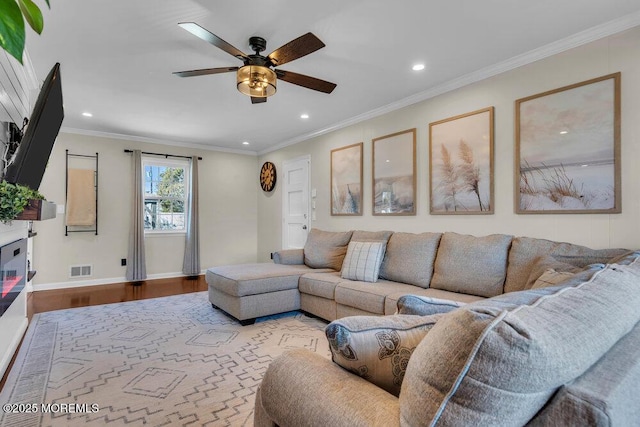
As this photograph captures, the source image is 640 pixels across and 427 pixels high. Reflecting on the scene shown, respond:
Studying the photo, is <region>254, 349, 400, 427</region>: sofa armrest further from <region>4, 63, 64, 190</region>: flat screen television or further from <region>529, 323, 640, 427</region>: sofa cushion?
<region>4, 63, 64, 190</region>: flat screen television

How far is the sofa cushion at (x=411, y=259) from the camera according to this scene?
3.03 meters

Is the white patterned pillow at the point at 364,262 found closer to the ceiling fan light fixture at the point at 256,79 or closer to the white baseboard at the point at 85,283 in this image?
the ceiling fan light fixture at the point at 256,79

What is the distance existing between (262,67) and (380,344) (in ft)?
7.10

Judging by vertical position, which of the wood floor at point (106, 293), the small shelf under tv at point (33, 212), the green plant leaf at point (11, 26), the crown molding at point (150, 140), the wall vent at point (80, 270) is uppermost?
the crown molding at point (150, 140)

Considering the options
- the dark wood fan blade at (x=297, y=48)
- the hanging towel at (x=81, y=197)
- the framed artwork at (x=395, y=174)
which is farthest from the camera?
the hanging towel at (x=81, y=197)

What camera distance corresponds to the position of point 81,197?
5023mm

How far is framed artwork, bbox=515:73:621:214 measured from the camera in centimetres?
234

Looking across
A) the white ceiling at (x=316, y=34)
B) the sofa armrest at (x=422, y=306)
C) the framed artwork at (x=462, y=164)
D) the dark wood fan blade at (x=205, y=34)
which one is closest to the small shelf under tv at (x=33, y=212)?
the white ceiling at (x=316, y=34)

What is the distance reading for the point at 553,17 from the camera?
2246 millimetres

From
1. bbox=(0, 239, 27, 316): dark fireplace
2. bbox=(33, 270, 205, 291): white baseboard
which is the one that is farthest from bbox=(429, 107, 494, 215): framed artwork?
bbox=(33, 270, 205, 291): white baseboard

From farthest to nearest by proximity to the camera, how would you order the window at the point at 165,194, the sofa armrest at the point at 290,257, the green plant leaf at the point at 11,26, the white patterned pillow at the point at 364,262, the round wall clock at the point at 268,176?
1. the round wall clock at the point at 268,176
2. the window at the point at 165,194
3. the sofa armrest at the point at 290,257
4. the white patterned pillow at the point at 364,262
5. the green plant leaf at the point at 11,26

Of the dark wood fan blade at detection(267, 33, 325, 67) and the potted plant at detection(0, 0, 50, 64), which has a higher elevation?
the dark wood fan blade at detection(267, 33, 325, 67)

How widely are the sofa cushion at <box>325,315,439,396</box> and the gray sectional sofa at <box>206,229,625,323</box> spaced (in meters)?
1.73

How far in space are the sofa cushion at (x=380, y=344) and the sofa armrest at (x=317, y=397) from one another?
4cm
